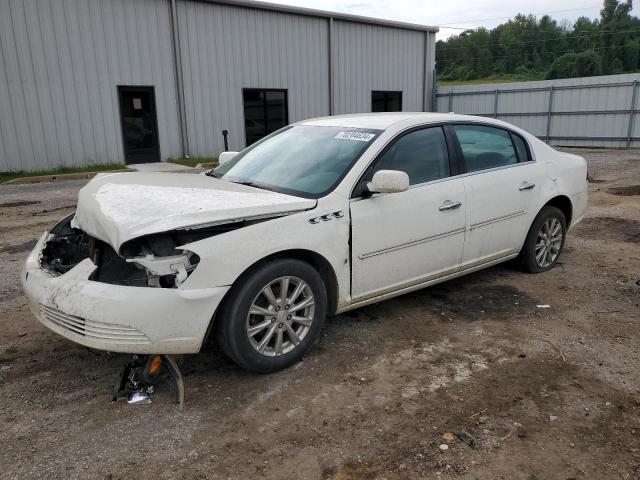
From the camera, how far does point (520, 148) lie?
4.99 metres

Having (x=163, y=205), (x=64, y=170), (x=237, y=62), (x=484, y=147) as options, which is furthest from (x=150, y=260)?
(x=237, y=62)

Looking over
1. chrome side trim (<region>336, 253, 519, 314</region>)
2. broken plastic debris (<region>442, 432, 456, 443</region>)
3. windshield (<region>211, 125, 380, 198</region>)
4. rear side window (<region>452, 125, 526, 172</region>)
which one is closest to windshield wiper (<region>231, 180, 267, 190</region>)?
windshield (<region>211, 125, 380, 198</region>)

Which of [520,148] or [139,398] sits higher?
[520,148]

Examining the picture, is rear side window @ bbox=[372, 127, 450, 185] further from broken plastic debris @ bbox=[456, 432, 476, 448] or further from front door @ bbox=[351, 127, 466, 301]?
broken plastic debris @ bbox=[456, 432, 476, 448]

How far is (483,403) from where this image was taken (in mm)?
3084

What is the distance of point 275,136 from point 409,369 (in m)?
2.43

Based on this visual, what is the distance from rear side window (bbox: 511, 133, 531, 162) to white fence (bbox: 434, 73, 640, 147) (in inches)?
675

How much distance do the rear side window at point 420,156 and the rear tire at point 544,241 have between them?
142 cm

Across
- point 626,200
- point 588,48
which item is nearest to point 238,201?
point 626,200

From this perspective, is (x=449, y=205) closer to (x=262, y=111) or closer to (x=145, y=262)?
(x=145, y=262)

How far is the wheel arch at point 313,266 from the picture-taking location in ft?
10.3

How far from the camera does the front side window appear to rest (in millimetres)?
4477

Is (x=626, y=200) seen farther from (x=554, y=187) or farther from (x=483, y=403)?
(x=483, y=403)

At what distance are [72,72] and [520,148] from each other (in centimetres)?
1335
